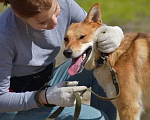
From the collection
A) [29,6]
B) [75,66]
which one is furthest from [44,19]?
[75,66]

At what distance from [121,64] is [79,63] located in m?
0.38

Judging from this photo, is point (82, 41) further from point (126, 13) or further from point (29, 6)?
point (126, 13)

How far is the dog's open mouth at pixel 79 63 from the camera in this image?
10.0 feet

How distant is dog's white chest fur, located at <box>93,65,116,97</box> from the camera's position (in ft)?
10.7

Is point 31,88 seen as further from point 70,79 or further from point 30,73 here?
point 70,79

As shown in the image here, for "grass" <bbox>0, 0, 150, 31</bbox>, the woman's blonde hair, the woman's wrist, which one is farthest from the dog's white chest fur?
"grass" <bbox>0, 0, 150, 31</bbox>

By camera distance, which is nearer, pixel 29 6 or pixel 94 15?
pixel 29 6

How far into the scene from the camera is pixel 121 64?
3211mm

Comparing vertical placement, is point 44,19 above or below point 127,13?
above

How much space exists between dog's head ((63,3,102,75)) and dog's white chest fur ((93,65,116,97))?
0.34 feet

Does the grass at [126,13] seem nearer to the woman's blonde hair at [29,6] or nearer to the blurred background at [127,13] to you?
the blurred background at [127,13]

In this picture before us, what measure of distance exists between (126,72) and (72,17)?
689 mm

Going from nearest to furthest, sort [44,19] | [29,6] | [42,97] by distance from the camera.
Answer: [29,6], [44,19], [42,97]

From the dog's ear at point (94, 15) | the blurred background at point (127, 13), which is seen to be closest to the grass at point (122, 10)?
the blurred background at point (127, 13)
